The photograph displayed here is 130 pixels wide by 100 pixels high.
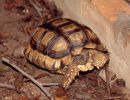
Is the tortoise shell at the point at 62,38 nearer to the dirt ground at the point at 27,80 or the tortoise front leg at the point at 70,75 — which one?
the tortoise front leg at the point at 70,75

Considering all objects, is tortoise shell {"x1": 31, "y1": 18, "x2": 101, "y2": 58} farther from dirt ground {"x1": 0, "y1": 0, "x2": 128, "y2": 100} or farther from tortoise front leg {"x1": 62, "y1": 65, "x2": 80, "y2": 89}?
dirt ground {"x1": 0, "y1": 0, "x2": 128, "y2": 100}

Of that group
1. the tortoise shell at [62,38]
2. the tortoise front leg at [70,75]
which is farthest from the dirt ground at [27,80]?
the tortoise shell at [62,38]

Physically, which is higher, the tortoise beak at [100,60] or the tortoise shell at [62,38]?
the tortoise shell at [62,38]

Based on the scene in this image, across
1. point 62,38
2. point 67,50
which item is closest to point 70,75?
point 67,50

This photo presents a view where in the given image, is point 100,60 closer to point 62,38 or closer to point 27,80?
point 62,38

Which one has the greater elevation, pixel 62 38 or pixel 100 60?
pixel 62 38

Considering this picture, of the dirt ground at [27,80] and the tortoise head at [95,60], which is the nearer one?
the dirt ground at [27,80]

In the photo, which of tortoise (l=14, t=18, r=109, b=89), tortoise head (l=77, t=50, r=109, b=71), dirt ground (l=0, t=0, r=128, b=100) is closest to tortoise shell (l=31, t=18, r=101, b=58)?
tortoise (l=14, t=18, r=109, b=89)

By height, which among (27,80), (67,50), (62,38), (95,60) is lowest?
(27,80)

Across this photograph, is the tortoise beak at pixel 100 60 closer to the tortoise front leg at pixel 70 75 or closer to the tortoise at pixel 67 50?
the tortoise at pixel 67 50
